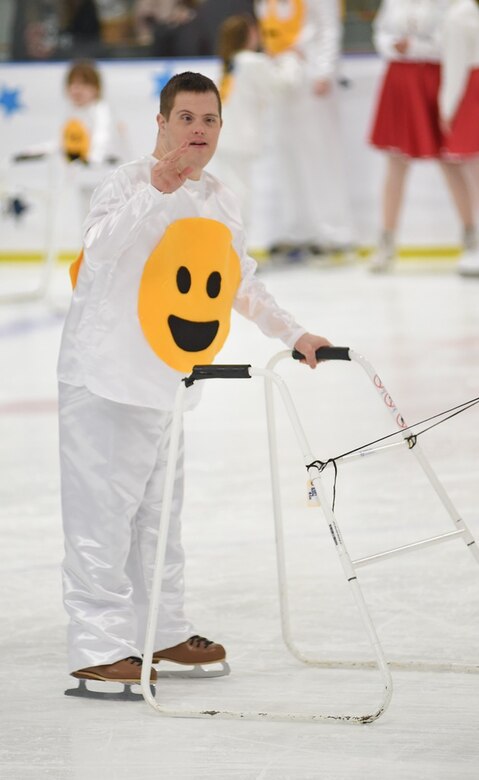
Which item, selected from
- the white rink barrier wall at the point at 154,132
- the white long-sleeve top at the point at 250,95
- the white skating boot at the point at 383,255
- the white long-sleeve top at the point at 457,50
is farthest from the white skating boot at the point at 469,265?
the white long-sleeve top at the point at 250,95

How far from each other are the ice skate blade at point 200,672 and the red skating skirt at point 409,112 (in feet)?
19.0

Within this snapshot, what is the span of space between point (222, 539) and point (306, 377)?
2046 millimetres

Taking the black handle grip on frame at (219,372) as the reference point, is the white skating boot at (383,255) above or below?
below

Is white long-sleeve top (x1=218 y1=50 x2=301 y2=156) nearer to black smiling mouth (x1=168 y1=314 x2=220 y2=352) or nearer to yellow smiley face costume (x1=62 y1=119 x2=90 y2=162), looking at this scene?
yellow smiley face costume (x1=62 y1=119 x2=90 y2=162)

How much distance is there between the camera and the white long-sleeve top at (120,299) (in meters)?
2.40

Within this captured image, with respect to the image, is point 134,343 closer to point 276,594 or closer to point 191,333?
point 191,333

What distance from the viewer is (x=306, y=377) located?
17.7 feet

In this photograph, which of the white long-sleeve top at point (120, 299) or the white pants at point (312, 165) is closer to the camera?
the white long-sleeve top at point (120, 299)

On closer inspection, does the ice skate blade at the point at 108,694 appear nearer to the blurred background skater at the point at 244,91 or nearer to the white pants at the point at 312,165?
the blurred background skater at the point at 244,91

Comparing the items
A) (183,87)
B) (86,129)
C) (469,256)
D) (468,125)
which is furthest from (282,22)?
(183,87)

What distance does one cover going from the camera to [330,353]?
97.6 inches

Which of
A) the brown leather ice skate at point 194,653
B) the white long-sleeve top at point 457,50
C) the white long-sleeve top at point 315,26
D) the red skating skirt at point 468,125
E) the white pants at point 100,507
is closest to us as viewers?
the white pants at point 100,507

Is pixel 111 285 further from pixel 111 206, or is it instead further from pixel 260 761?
pixel 260 761

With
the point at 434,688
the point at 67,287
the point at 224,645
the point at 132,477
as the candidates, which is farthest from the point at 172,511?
the point at 67,287
